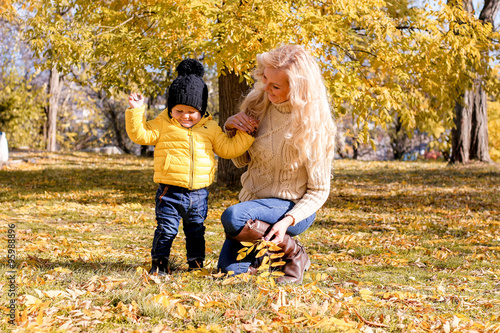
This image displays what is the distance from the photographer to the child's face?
3439 mm

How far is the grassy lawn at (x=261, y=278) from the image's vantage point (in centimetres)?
264

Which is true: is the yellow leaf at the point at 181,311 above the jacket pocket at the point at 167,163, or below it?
below

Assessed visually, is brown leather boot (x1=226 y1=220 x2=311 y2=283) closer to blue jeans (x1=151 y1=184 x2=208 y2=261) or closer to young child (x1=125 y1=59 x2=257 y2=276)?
blue jeans (x1=151 y1=184 x2=208 y2=261)

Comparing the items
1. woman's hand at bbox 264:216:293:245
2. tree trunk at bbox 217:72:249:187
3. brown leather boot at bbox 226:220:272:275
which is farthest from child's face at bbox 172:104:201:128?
tree trunk at bbox 217:72:249:187

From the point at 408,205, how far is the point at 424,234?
2.48 m

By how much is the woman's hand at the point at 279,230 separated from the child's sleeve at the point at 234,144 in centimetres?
58

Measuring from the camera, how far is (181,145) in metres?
3.38

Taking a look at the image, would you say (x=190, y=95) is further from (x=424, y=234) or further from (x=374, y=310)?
(x=424, y=234)

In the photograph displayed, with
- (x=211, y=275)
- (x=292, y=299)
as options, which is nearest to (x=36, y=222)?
(x=211, y=275)

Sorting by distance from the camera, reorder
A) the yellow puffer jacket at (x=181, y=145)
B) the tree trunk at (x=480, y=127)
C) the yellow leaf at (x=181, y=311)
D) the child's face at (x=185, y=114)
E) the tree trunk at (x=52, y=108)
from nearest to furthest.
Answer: the yellow leaf at (x=181, y=311) → the yellow puffer jacket at (x=181, y=145) → the child's face at (x=185, y=114) → the tree trunk at (x=480, y=127) → the tree trunk at (x=52, y=108)

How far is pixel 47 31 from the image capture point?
764cm

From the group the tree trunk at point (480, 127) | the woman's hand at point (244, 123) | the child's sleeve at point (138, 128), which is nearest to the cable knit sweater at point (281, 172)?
the woman's hand at point (244, 123)

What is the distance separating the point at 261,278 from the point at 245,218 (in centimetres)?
42

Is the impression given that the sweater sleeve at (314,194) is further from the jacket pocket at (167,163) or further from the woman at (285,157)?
the jacket pocket at (167,163)
